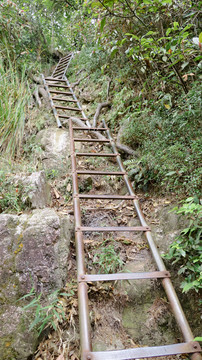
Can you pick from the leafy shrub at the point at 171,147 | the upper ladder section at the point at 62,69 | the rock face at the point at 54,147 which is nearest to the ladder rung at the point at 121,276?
the leafy shrub at the point at 171,147

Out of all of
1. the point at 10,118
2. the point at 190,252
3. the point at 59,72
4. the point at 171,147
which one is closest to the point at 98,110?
the point at 10,118

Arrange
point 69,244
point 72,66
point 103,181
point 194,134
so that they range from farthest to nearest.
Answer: point 72,66 < point 103,181 < point 194,134 < point 69,244

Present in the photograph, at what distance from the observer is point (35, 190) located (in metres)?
2.36

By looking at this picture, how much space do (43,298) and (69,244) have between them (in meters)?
0.50

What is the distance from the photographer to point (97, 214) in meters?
2.62

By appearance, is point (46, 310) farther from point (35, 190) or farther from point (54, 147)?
point (54, 147)

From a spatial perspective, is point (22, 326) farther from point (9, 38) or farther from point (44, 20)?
point (44, 20)

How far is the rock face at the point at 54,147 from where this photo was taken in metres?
3.39

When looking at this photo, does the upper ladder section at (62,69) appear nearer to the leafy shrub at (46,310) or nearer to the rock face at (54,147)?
the rock face at (54,147)

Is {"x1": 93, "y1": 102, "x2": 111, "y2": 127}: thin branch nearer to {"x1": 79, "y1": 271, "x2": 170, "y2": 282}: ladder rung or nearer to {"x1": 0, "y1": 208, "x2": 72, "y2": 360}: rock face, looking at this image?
{"x1": 0, "y1": 208, "x2": 72, "y2": 360}: rock face

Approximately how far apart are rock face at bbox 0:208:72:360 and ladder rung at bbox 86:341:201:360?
20.1 inches

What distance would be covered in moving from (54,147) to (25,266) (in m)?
2.29

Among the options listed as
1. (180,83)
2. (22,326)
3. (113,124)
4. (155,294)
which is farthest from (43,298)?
(113,124)

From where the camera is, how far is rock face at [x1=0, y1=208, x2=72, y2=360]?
58.8 inches
